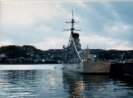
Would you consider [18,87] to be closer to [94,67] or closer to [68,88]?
[68,88]

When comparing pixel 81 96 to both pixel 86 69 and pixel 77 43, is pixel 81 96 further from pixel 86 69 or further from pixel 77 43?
pixel 77 43

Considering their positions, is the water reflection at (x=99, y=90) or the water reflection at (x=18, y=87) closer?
the water reflection at (x=99, y=90)

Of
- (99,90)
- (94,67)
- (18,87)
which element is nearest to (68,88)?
(99,90)

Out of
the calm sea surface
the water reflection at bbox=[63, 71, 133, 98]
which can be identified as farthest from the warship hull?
the water reflection at bbox=[63, 71, 133, 98]

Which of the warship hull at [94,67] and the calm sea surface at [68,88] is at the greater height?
the warship hull at [94,67]

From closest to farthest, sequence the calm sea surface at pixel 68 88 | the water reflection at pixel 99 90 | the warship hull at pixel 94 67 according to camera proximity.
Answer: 1. the water reflection at pixel 99 90
2. the calm sea surface at pixel 68 88
3. the warship hull at pixel 94 67

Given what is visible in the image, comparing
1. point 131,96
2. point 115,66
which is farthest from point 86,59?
point 131,96

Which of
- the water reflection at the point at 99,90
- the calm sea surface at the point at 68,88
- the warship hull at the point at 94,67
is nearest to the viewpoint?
the water reflection at the point at 99,90

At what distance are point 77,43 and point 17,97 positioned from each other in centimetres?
7575

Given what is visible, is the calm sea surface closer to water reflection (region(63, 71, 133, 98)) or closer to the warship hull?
water reflection (region(63, 71, 133, 98))

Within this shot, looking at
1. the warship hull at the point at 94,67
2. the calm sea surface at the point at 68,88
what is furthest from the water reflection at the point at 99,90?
the warship hull at the point at 94,67

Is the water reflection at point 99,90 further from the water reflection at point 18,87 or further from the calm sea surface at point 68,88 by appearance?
the water reflection at point 18,87

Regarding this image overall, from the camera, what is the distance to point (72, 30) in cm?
11088

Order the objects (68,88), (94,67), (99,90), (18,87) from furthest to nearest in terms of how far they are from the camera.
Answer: (94,67) → (18,87) → (68,88) → (99,90)
